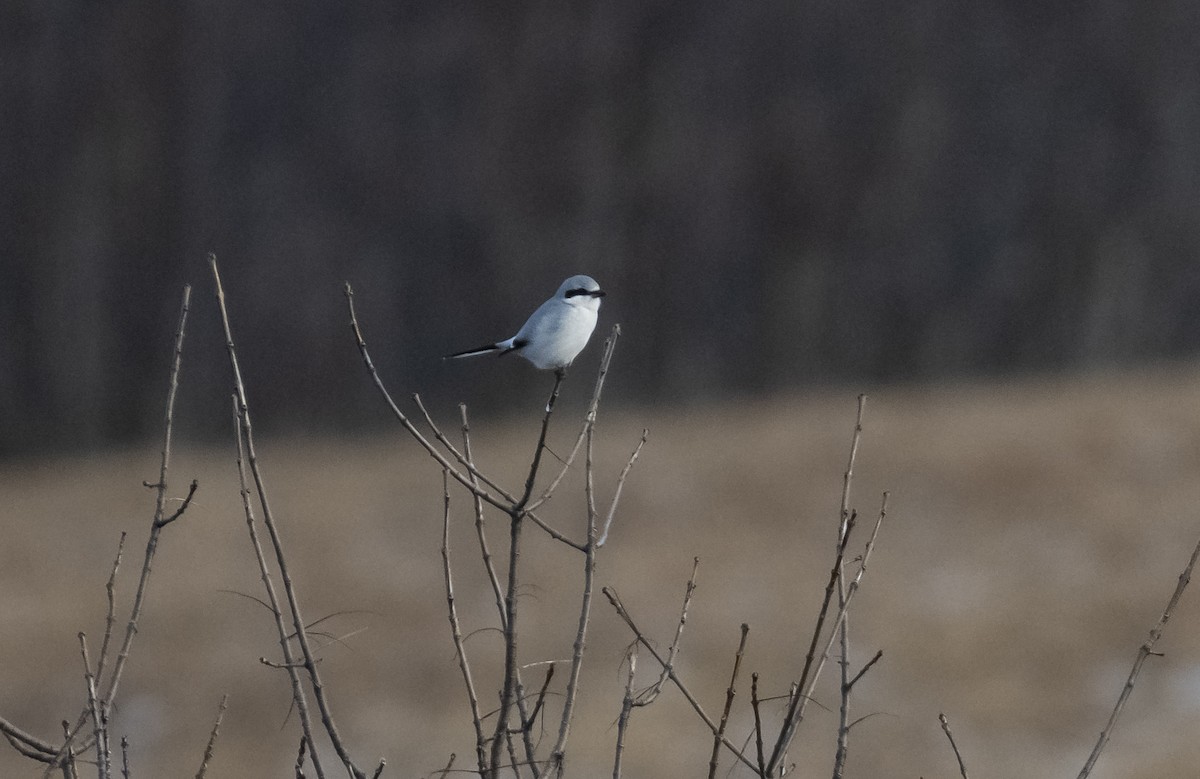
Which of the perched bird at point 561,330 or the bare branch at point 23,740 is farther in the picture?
→ the perched bird at point 561,330

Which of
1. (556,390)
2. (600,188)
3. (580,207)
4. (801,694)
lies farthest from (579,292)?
(600,188)

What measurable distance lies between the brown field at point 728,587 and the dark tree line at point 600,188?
334 centimetres

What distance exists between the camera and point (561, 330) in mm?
3193

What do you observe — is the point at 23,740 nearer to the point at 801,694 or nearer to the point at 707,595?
the point at 801,694

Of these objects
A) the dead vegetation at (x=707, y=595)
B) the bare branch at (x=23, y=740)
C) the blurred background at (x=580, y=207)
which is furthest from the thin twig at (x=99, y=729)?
the blurred background at (x=580, y=207)

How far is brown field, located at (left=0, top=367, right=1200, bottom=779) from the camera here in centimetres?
945

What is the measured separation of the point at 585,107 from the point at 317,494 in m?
8.12

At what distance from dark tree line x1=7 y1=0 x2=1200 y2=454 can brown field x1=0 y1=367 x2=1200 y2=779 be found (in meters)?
3.34

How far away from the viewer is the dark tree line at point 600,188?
1869 cm

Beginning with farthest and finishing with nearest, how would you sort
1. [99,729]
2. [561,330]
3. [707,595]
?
[707,595] → [561,330] → [99,729]

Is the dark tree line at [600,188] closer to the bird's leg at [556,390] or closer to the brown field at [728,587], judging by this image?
the brown field at [728,587]

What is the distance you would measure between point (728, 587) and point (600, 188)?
936cm

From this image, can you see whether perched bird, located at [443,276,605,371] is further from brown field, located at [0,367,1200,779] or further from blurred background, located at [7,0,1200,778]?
blurred background, located at [7,0,1200,778]

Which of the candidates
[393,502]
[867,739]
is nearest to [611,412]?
[393,502]
